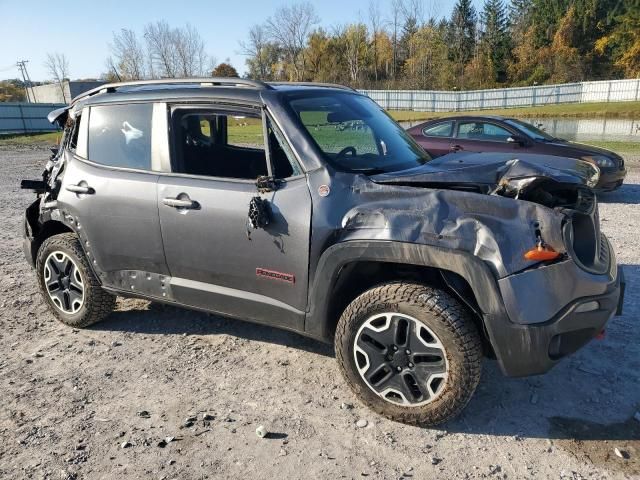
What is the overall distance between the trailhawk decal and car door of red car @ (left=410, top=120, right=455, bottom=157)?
7.75m

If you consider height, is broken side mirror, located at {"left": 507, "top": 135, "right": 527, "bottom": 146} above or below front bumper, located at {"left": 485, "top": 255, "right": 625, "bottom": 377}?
above

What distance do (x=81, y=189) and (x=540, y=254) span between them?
3.44 meters

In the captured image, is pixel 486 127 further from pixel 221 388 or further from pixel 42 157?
pixel 42 157

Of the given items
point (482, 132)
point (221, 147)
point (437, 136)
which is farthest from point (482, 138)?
point (221, 147)

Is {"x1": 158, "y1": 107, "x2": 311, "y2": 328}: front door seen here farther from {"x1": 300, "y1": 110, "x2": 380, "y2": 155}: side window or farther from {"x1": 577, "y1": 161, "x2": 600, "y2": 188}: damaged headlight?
{"x1": 577, "y1": 161, "x2": 600, "y2": 188}: damaged headlight

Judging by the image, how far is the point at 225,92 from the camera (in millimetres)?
3658

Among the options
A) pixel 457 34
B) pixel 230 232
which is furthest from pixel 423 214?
pixel 457 34

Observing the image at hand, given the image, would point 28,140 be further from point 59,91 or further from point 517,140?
point 59,91

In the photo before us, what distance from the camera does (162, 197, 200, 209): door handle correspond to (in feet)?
11.9

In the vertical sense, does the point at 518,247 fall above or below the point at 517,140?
above

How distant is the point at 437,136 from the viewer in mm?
10734

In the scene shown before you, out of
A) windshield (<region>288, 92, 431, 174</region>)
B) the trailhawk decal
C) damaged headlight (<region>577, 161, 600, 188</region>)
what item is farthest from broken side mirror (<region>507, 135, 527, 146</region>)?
the trailhawk decal

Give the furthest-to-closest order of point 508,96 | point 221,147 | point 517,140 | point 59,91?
point 59,91
point 508,96
point 517,140
point 221,147

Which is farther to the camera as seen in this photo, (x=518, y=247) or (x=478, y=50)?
(x=478, y=50)
